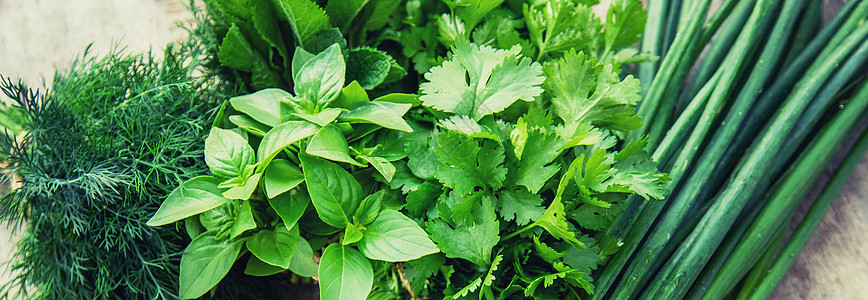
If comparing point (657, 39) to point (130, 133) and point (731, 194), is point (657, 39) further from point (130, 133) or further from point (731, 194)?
point (130, 133)

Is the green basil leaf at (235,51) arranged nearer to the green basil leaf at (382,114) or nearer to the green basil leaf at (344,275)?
the green basil leaf at (382,114)

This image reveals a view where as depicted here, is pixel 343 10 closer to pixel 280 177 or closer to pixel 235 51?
pixel 235 51

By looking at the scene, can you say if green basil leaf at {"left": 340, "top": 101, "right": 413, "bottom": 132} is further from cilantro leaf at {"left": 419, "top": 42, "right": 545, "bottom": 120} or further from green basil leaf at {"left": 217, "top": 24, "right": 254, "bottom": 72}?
green basil leaf at {"left": 217, "top": 24, "right": 254, "bottom": 72}

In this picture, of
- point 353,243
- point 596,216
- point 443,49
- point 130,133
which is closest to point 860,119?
point 596,216

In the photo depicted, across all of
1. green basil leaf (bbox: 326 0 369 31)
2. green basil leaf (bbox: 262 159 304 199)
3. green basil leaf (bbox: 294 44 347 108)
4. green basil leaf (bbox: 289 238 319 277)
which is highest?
green basil leaf (bbox: 326 0 369 31)

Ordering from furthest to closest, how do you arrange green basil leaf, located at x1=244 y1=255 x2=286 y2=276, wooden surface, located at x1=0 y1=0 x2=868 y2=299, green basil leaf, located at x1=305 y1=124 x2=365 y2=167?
wooden surface, located at x1=0 y1=0 x2=868 y2=299, green basil leaf, located at x1=244 y1=255 x2=286 y2=276, green basil leaf, located at x1=305 y1=124 x2=365 y2=167

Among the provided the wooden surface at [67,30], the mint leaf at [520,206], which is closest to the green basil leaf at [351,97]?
the mint leaf at [520,206]

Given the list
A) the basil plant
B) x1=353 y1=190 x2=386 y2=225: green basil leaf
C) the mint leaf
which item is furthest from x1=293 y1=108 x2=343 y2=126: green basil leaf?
the mint leaf
